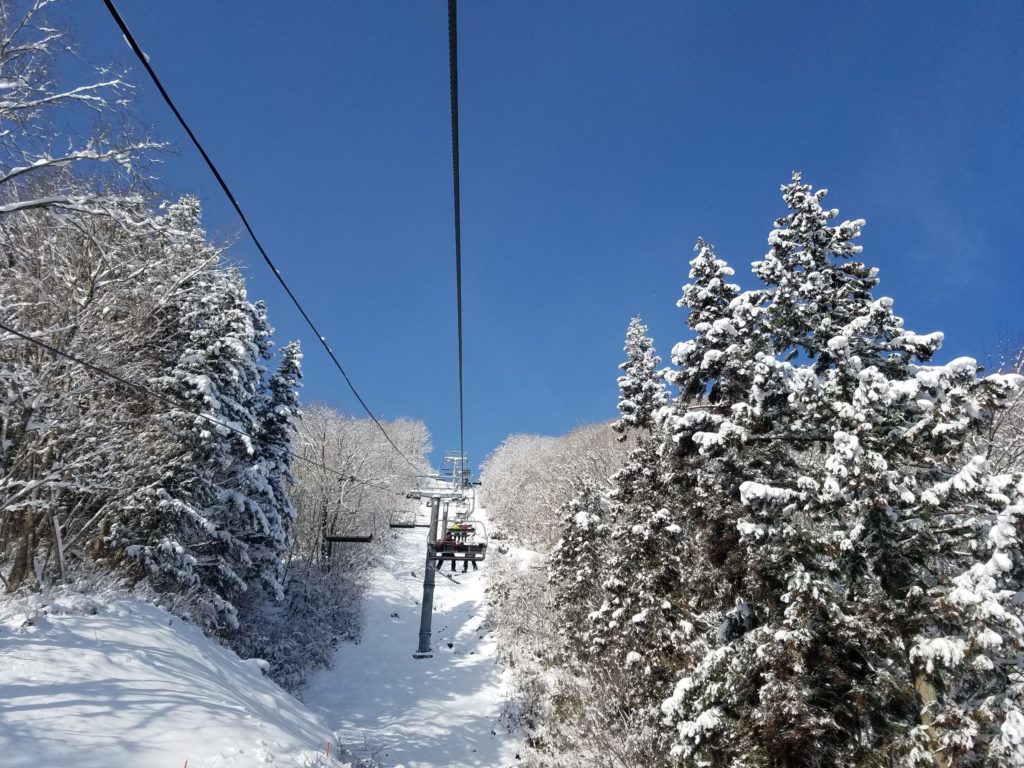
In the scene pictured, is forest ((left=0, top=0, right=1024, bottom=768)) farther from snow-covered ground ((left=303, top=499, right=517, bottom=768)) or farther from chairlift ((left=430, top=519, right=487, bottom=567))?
chairlift ((left=430, top=519, right=487, bottom=567))

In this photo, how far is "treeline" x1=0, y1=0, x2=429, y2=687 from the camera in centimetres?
1031

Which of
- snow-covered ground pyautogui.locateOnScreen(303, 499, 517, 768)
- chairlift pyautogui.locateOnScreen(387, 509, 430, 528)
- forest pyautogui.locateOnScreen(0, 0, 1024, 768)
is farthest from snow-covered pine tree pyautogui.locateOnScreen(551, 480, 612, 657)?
chairlift pyautogui.locateOnScreen(387, 509, 430, 528)

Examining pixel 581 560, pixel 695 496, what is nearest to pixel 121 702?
pixel 695 496

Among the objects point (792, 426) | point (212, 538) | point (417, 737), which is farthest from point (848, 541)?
point (212, 538)

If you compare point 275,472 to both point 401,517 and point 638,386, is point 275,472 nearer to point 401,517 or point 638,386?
point 638,386

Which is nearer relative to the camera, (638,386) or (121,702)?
(121,702)

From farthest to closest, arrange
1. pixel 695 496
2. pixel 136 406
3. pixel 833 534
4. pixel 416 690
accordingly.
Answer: pixel 416 690, pixel 136 406, pixel 695 496, pixel 833 534

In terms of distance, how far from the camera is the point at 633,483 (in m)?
16.9

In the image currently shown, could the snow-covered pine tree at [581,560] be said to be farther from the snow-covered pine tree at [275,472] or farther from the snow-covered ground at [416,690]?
the snow-covered pine tree at [275,472]

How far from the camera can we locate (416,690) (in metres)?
22.6

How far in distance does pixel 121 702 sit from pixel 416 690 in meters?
18.3

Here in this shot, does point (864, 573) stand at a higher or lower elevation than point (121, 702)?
higher

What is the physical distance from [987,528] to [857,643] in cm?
278

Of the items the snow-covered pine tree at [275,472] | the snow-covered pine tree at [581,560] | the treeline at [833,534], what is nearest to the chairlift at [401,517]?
the snow-covered pine tree at [275,472]
